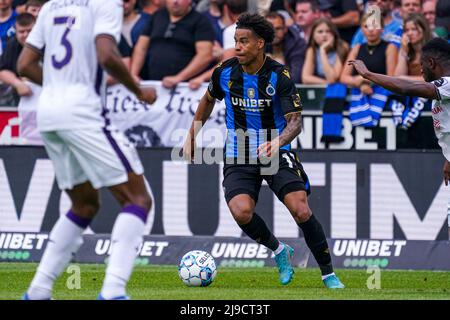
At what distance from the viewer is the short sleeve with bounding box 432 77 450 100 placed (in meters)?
10.8

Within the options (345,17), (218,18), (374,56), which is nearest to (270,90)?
(374,56)

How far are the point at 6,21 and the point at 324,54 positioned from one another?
16.4 feet

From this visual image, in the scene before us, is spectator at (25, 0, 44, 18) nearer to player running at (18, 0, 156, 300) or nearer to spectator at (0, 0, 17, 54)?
spectator at (0, 0, 17, 54)

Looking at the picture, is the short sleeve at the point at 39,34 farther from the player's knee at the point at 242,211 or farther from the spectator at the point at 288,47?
the spectator at the point at 288,47

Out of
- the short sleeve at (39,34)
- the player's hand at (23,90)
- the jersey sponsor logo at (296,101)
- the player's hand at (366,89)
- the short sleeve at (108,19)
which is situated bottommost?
the player's hand at (23,90)

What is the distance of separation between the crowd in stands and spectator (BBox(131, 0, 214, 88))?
1cm

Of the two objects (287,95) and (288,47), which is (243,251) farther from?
(287,95)

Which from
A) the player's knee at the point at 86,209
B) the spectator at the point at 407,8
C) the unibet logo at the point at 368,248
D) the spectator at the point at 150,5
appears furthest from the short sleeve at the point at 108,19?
the spectator at the point at 150,5

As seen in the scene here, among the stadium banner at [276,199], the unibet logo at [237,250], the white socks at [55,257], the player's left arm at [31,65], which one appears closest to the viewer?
the white socks at [55,257]

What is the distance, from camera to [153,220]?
606 inches

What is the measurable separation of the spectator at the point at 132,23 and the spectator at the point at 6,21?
1.64 meters

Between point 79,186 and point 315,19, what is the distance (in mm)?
8523

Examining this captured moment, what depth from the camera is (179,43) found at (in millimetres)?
16703

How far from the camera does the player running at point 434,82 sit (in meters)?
10.6
